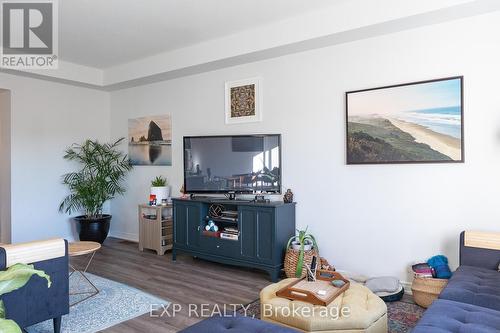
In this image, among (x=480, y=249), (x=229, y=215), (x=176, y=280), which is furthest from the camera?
(x=229, y=215)

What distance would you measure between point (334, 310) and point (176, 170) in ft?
11.8

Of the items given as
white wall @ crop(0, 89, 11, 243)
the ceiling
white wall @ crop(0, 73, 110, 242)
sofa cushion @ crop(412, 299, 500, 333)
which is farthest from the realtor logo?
sofa cushion @ crop(412, 299, 500, 333)

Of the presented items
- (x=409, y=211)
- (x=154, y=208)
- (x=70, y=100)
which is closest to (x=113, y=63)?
(x=70, y=100)

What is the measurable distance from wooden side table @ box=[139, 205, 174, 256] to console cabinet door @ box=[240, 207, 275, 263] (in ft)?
4.31

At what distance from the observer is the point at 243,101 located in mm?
4516

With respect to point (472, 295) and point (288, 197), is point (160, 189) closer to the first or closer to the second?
point (288, 197)

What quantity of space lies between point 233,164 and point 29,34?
8.88 ft

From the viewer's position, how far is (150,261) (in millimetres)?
4574

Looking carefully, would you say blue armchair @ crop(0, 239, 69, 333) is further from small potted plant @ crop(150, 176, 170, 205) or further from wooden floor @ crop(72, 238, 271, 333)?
small potted plant @ crop(150, 176, 170, 205)

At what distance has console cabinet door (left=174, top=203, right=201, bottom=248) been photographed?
173 inches

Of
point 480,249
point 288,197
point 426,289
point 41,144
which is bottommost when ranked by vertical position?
point 426,289

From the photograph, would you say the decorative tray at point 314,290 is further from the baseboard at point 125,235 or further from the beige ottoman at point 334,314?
the baseboard at point 125,235

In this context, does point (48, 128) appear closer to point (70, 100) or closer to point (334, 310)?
point (70, 100)

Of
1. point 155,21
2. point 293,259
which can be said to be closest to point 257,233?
point 293,259
